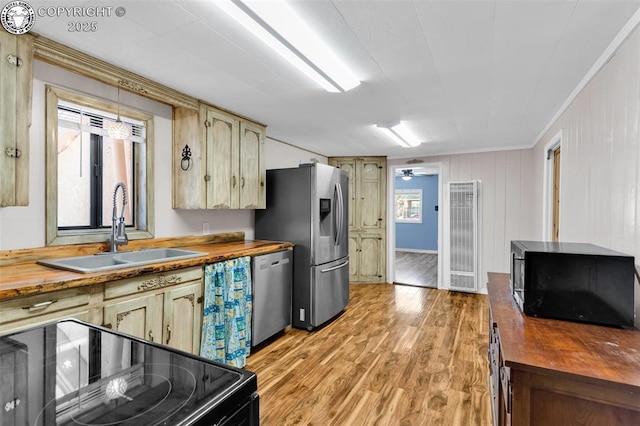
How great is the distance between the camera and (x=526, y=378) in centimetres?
107

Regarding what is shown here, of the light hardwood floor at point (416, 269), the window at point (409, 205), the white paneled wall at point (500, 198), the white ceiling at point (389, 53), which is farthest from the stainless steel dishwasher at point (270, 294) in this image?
the window at point (409, 205)

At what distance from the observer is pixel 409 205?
955cm

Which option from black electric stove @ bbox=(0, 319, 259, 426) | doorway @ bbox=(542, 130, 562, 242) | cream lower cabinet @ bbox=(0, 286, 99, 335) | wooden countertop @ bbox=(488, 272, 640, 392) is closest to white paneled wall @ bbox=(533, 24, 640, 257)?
wooden countertop @ bbox=(488, 272, 640, 392)

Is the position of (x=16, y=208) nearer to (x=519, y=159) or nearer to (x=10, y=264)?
(x=10, y=264)

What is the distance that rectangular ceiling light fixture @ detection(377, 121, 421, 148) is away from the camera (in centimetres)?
352

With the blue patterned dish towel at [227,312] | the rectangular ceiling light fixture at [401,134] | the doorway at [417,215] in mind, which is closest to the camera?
the blue patterned dish towel at [227,312]

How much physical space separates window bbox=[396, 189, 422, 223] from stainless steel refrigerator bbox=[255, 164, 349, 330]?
6.16 m

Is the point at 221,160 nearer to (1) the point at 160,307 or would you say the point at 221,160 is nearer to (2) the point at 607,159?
(1) the point at 160,307

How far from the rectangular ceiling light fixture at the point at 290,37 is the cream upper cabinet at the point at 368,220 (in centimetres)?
348

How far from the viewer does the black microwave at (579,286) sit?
132 centimetres

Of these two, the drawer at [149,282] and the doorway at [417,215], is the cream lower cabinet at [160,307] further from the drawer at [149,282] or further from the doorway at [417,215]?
the doorway at [417,215]

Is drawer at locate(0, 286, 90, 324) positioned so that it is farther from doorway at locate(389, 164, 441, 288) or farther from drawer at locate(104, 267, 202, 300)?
doorway at locate(389, 164, 441, 288)

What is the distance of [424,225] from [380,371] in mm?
7306

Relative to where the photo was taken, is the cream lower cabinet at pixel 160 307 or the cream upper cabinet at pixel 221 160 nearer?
the cream lower cabinet at pixel 160 307
